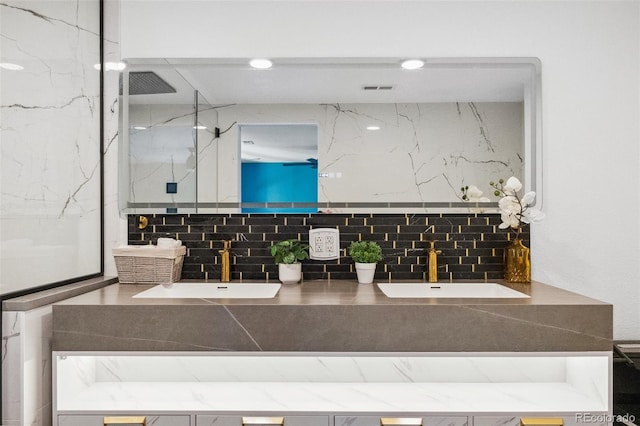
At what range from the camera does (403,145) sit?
2.11 m

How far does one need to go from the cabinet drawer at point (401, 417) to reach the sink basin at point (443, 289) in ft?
1.77

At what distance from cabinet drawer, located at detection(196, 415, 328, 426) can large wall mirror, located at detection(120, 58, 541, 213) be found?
999 mm

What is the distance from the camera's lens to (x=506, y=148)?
6.91ft

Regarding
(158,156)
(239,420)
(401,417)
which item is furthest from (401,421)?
(158,156)

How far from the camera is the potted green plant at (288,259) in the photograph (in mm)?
2020

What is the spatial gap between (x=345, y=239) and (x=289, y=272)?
1.18 feet

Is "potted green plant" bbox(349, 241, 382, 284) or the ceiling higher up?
the ceiling

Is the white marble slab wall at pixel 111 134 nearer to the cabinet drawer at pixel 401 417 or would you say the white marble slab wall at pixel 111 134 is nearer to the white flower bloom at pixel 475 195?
the cabinet drawer at pixel 401 417

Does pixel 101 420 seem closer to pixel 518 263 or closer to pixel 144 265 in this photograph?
pixel 144 265

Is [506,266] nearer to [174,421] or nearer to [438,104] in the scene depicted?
[438,104]

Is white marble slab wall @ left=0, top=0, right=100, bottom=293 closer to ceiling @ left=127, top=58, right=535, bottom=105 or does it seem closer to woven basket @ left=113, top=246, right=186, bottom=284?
woven basket @ left=113, top=246, right=186, bottom=284

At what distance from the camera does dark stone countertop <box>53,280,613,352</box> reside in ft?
4.99

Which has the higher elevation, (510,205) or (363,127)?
(363,127)

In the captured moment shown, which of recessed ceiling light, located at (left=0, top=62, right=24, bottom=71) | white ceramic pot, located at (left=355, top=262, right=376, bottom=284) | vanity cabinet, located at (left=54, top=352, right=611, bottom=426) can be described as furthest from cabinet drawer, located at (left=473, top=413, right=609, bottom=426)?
recessed ceiling light, located at (left=0, top=62, right=24, bottom=71)
